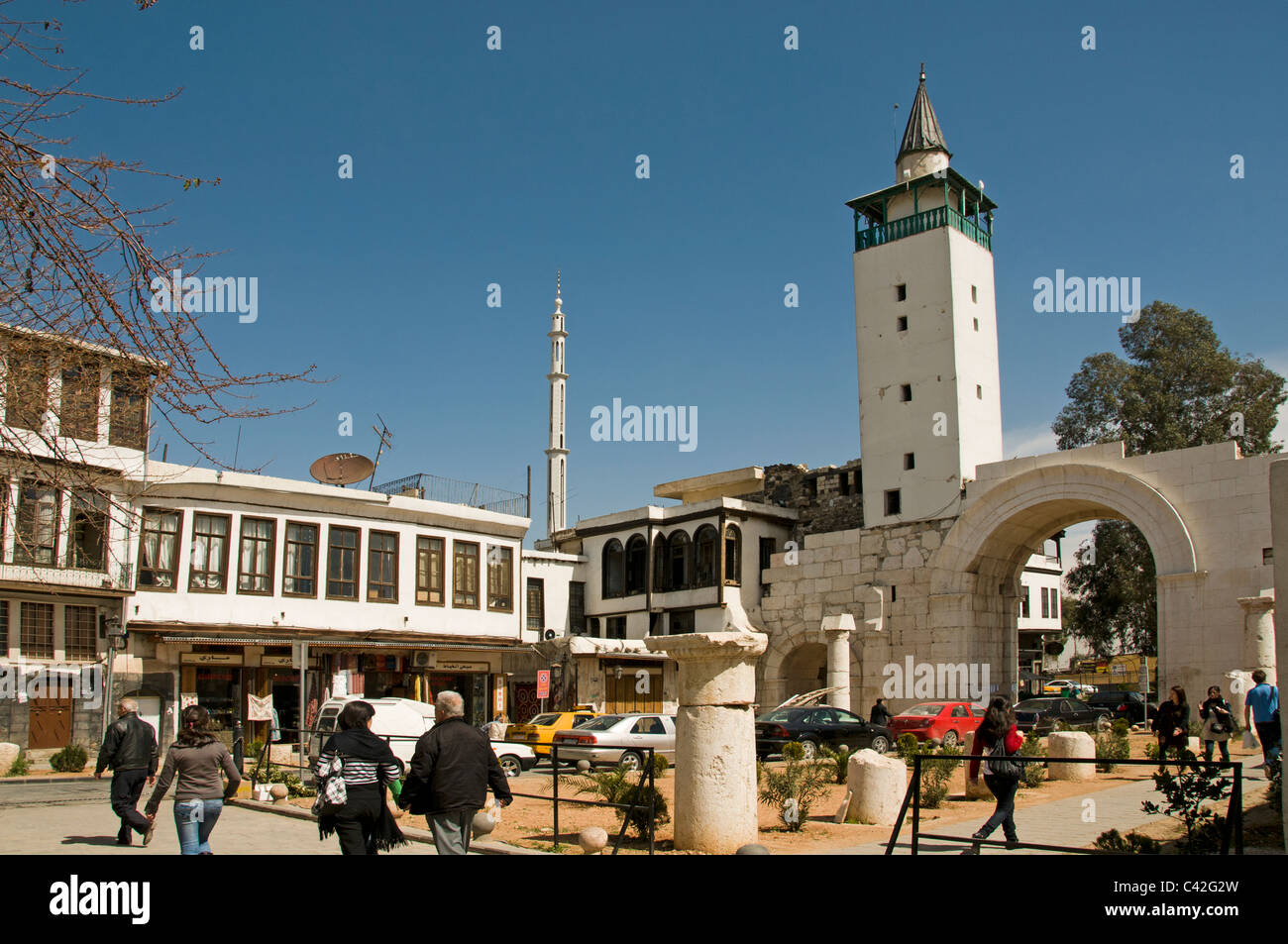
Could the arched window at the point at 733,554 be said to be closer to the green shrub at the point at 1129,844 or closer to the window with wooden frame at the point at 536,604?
the window with wooden frame at the point at 536,604

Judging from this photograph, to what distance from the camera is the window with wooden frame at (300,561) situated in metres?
28.3

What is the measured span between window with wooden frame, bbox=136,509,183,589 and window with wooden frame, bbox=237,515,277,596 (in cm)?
165

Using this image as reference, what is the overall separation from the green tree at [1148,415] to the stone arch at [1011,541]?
9.38 meters

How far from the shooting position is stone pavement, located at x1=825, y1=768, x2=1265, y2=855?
1095 cm

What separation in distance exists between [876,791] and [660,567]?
2502 centimetres

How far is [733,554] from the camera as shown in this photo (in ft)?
122

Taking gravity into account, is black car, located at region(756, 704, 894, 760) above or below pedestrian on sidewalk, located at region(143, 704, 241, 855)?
below

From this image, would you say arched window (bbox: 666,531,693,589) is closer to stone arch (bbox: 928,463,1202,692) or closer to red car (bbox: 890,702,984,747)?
stone arch (bbox: 928,463,1202,692)

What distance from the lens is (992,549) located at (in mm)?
32406

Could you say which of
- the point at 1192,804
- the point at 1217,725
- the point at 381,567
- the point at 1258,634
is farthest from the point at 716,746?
the point at 381,567

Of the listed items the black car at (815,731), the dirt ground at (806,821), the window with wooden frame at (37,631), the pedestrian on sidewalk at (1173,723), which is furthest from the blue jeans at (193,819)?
the window with wooden frame at (37,631)

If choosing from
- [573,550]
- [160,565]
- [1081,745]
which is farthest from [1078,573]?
[160,565]

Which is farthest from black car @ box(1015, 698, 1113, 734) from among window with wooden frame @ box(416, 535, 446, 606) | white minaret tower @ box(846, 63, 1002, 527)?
window with wooden frame @ box(416, 535, 446, 606)
